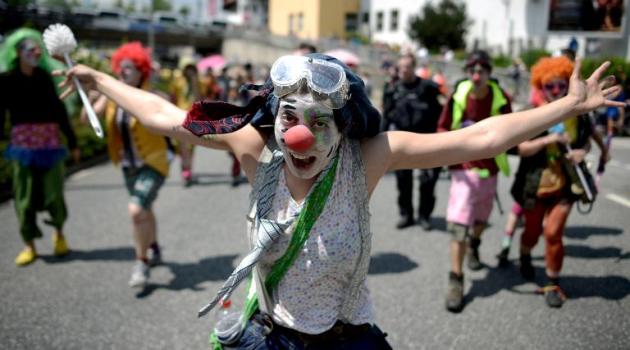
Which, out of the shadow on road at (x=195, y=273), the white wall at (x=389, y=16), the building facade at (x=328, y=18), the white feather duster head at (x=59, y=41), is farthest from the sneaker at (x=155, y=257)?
the building facade at (x=328, y=18)

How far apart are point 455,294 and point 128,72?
10.7 feet

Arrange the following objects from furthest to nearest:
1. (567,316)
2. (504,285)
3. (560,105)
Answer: (504,285), (567,316), (560,105)

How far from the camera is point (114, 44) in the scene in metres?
56.1

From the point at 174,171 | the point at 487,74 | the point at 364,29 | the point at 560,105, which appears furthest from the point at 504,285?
the point at 364,29

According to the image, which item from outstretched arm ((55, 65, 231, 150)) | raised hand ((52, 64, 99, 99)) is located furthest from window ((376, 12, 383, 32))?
outstretched arm ((55, 65, 231, 150))

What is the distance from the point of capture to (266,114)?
6.85 feet

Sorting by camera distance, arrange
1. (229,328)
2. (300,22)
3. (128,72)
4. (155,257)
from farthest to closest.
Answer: (300,22), (155,257), (128,72), (229,328)

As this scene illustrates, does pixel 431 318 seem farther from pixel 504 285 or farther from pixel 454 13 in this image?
pixel 454 13

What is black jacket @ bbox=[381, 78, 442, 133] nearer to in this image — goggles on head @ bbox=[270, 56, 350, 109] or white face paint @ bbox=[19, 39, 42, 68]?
white face paint @ bbox=[19, 39, 42, 68]

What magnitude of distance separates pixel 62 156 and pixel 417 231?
12.8 feet

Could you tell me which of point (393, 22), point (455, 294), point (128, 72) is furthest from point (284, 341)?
point (393, 22)

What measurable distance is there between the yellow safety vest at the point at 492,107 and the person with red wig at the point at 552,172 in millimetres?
159

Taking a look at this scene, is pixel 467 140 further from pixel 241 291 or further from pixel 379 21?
pixel 379 21

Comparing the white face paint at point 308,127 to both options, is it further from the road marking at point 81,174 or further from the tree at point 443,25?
the tree at point 443,25
